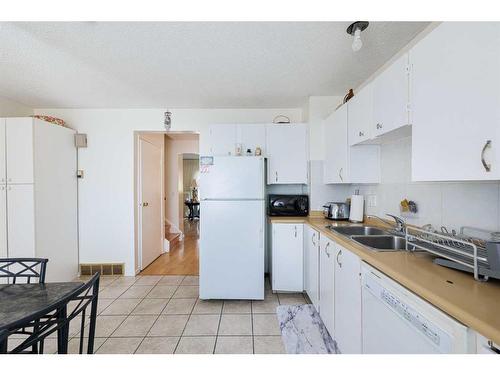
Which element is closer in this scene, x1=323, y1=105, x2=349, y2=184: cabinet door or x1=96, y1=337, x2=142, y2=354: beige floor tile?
x1=96, y1=337, x2=142, y2=354: beige floor tile

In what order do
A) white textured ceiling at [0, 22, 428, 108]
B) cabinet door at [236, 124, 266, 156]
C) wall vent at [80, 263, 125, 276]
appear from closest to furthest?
white textured ceiling at [0, 22, 428, 108]
cabinet door at [236, 124, 266, 156]
wall vent at [80, 263, 125, 276]

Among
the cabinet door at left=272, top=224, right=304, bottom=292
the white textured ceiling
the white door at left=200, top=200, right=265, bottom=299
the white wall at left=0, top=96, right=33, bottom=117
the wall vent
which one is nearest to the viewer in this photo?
Answer: the white textured ceiling

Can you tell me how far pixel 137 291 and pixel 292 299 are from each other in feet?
5.98

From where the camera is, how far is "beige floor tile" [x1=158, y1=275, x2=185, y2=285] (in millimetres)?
2767

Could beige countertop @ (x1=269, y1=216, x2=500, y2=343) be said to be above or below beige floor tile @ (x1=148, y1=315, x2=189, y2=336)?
above

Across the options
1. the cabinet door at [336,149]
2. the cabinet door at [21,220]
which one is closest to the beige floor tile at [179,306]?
the cabinet door at [21,220]

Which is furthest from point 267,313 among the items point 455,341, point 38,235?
point 38,235

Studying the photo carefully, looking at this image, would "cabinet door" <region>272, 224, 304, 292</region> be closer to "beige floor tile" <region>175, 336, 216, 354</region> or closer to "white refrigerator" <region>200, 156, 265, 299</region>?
"white refrigerator" <region>200, 156, 265, 299</region>

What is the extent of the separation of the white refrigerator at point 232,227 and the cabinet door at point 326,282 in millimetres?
634

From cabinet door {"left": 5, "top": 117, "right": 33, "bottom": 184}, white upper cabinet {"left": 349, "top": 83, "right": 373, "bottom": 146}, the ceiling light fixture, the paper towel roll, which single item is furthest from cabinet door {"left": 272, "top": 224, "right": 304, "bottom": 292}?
cabinet door {"left": 5, "top": 117, "right": 33, "bottom": 184}

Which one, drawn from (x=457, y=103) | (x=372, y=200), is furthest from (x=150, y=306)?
(x=457, y=103)

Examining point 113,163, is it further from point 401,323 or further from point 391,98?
point 401,323

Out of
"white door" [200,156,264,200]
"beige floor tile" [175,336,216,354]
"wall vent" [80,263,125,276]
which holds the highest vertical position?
"white door" [200,156,264,200]

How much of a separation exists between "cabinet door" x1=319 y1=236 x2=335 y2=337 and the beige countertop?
0.50 meters
